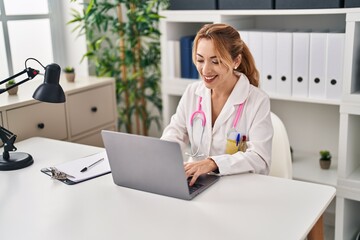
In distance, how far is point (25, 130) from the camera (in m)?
2.35

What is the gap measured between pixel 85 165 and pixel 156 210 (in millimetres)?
518

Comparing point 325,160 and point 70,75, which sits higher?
point 70,75

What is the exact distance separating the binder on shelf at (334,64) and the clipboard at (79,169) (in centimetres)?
122

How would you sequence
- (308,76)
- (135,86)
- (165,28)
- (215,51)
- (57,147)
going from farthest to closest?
1. (135,86)
2. (165,28)
3. (308,76)
4. (57,147)
5. (215,51)

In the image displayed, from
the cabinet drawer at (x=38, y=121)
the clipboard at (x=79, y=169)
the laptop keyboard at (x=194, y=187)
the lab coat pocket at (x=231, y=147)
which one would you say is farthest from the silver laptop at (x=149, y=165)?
the cabinet drawer at (x=38, y=121)

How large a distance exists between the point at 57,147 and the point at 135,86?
1131 mm

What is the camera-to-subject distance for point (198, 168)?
1.68 meters

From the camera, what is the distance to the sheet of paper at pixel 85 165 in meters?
1.77

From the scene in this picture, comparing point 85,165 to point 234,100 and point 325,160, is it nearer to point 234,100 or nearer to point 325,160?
point 234,100

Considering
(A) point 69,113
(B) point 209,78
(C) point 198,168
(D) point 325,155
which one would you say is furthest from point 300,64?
(A) point 69,113

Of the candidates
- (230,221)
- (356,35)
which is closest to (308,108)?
(356,35)

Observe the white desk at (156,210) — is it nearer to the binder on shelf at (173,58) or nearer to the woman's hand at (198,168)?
the woman's hand at (198,168)

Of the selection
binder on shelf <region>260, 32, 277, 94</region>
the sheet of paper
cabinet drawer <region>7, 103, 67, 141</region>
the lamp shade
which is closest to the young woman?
the sheet of paper

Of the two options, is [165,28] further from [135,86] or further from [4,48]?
[4,48]
